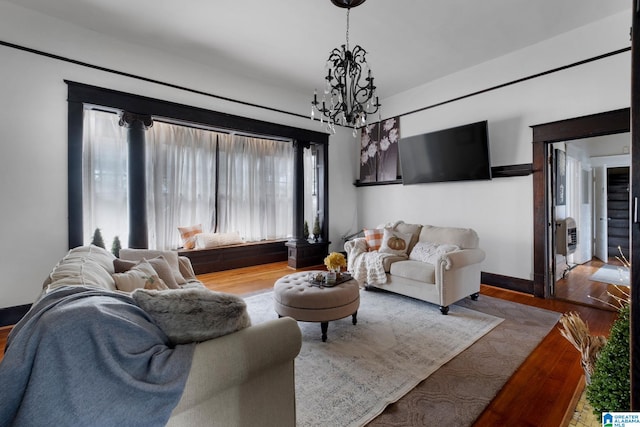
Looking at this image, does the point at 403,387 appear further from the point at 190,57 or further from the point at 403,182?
the point at 190,57

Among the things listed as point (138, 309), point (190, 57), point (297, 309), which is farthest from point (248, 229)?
point (138, 309)

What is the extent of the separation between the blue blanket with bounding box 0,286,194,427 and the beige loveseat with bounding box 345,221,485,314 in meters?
2.77

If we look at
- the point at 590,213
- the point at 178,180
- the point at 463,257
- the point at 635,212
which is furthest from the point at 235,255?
the point at 590,213

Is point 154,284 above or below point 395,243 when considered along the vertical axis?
below

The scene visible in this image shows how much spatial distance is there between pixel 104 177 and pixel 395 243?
14.8ft

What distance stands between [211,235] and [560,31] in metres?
5.86

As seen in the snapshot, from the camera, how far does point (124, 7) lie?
2988mm

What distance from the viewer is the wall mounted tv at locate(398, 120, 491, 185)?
13.4 ft

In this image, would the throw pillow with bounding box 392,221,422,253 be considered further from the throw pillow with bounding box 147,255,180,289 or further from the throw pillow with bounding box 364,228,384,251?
the throw pillow with bounding box 147,255,180,289

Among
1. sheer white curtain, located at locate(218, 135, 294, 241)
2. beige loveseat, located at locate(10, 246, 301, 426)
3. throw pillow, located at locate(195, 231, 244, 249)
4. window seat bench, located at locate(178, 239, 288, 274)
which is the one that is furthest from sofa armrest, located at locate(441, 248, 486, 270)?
throw pillow, located at locate(195, 231, 244, 249)

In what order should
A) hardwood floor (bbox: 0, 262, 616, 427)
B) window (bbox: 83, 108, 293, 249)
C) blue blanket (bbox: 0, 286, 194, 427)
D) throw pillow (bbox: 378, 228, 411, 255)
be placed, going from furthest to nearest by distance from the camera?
1. window (bbox: 83, 108, 293, 249)
2. throw pillow (bbox: 378, 228, 411, 255)
3. hardwood floor (bbox: 0, 262, 616, 427)
4. blue blanket (bbox: 0, 286, 194, 427)

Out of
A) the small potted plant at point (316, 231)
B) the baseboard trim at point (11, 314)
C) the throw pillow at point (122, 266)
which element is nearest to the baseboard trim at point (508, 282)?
the small potted plant at point (316, 231)

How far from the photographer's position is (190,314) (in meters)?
1.18

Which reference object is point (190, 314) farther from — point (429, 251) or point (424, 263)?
point (429, 251)
